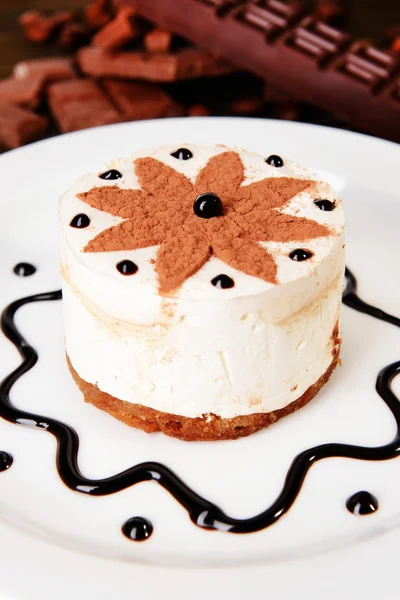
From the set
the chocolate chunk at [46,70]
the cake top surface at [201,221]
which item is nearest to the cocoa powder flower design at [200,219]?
the cake top surface at [201,221]

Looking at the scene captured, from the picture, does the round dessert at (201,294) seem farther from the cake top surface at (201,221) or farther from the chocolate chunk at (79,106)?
the chocolate chunk at (79,106)

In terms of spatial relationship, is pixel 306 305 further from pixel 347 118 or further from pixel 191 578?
pixel 347 118

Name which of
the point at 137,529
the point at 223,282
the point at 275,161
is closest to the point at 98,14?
the point at 275,161


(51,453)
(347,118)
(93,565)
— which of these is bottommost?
(51,453)

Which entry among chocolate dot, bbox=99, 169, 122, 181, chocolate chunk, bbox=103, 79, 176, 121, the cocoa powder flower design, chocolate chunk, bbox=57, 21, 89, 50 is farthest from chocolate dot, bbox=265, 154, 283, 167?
chocolate chunk, bbox=57, 21, 89, 50

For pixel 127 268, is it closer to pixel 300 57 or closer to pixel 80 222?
pixel 80 222

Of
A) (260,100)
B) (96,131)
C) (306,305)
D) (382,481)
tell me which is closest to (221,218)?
(306,305)
